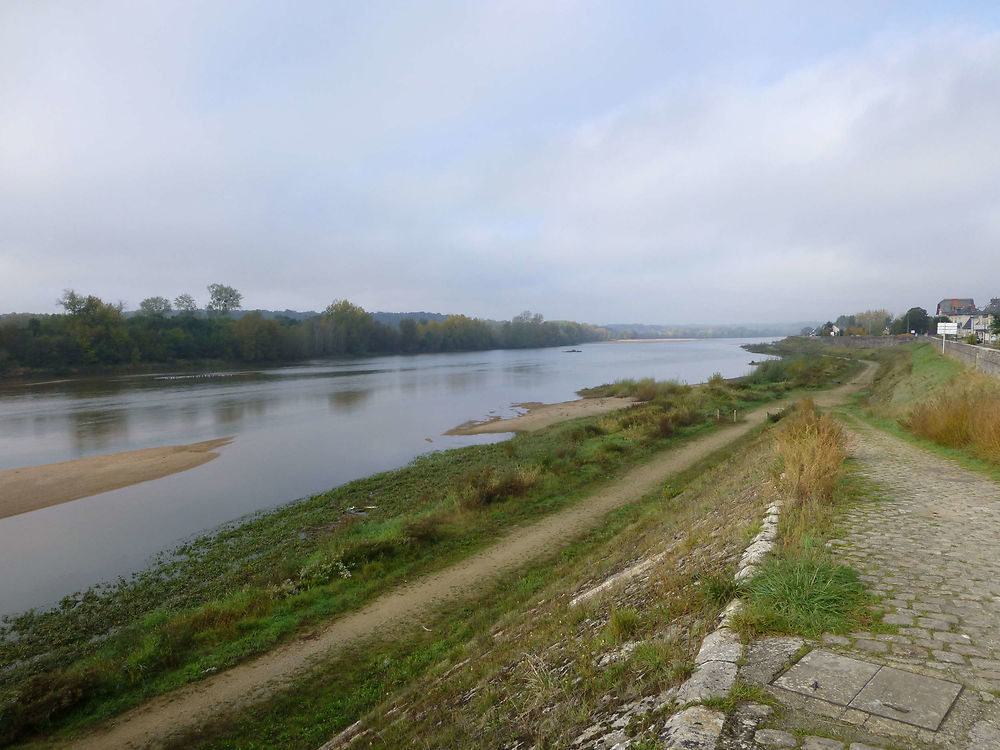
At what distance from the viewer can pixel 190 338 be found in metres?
77.2

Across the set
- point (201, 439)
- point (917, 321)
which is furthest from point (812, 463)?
point (917, 321)

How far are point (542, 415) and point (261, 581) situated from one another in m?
23.6

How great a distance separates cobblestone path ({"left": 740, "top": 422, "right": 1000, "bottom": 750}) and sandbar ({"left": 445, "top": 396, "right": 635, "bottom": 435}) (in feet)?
72.2

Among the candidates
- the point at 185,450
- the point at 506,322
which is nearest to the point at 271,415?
the point at 185,450

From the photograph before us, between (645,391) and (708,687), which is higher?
(708,687)

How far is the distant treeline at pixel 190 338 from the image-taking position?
60812mm

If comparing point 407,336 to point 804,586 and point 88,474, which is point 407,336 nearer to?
point 88,474

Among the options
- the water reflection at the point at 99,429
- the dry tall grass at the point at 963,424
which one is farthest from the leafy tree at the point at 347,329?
the dry tall grass at the point at 963,424

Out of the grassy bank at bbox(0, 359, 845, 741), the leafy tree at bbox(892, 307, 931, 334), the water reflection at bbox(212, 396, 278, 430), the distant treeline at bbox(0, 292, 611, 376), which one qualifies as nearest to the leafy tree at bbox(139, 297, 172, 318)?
the distant treeline at bbox(0, 292, 611, 376)

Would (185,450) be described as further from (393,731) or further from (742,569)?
(742,569)

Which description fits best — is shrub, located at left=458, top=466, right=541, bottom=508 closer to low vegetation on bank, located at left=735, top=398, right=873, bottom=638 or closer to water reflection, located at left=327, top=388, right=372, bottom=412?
low vegetation on bank, located at left=735, top=398, right=873, bottom=638

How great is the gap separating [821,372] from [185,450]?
4826 centimetres

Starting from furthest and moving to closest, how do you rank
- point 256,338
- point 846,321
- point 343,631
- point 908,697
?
1. point 846,321
2. point 256,338
3. point 343,631
4. point 908,697

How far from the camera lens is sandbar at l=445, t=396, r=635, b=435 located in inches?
1123
